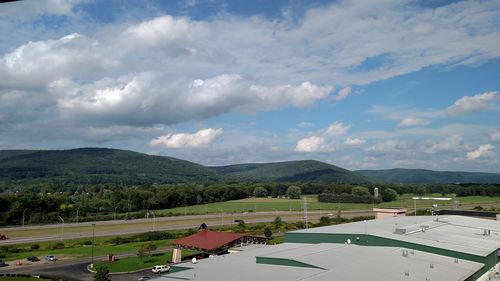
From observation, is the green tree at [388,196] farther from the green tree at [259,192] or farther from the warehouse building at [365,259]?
the warehouse building at [365,259]

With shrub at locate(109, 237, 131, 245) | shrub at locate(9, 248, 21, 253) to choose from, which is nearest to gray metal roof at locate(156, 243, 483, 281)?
shrub at locate(109, 237, 131, 245)

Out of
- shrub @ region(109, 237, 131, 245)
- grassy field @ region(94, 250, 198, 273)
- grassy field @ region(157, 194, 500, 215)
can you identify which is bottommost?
grassy field @ region(94, 250, 198, 273)

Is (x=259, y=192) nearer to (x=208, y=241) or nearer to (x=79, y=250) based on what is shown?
(x=79, y=250)

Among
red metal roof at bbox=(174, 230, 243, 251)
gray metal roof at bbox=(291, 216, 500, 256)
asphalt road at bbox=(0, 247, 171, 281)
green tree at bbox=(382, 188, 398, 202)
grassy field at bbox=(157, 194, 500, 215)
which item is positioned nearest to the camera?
gray metal roof at bbox=(291, 216, 500, 256)

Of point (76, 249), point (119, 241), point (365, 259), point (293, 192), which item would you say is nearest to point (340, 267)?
A: point (365, 259)

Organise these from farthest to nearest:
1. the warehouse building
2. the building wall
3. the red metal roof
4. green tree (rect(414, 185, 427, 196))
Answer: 1. green tree (rect(414, 185, 427, 196))
2. the red metal roof
3. the building wall
4. the warehouse building

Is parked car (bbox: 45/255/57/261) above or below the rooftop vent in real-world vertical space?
below

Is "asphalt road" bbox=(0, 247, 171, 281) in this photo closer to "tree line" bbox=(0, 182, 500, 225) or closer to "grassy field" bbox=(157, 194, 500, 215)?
"tree line" bbox=(0, 182, 500, 225)

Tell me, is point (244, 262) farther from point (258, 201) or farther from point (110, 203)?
point (258, 201)
